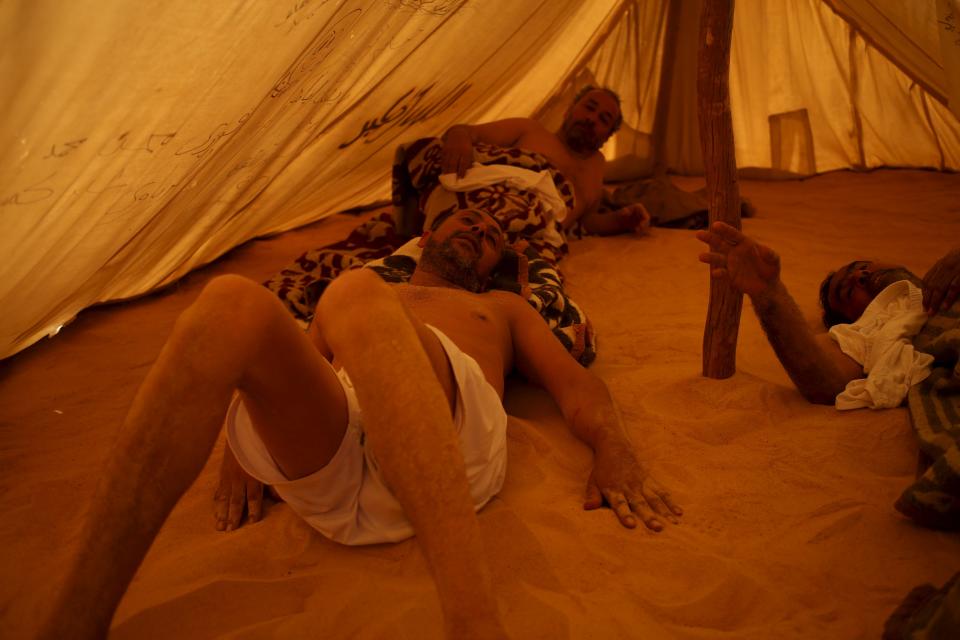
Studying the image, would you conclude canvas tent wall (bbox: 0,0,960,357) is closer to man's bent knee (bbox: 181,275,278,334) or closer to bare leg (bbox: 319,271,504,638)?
man's bent knee (bbox: 181,275,278,334)

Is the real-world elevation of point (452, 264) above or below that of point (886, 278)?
above

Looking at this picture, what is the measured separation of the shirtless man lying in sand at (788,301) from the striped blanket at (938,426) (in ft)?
0.28

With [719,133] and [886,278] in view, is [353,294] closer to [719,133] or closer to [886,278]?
[719,133]

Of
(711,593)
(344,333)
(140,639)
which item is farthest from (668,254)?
(140,639)

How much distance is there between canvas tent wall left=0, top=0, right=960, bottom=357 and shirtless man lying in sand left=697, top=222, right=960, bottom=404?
1090 millimetres

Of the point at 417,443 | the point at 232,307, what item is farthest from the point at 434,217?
the point at 417,443

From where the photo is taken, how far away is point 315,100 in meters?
2.41

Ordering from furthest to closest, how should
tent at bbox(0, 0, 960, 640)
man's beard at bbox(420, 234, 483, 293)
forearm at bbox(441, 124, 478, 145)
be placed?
forearm at bbox(441, 124, 478, 145) < man's beard at bbox(420, 234, 483, 293) < tent at bbox(0, 0, 960, 640)

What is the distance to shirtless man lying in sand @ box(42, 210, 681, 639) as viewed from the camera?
3.40ft

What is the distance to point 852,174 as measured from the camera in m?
4.97

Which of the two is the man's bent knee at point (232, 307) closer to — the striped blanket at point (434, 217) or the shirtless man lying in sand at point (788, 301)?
the shirtless man lying in sand at point (788, 301)

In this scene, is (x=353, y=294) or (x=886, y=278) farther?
(x=886, y=278)

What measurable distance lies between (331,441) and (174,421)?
0.34m

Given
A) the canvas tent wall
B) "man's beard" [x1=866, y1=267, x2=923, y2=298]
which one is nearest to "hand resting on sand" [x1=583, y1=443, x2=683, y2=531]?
"man's beard" [x1=866, y1=267, x2=923, y2=298]
